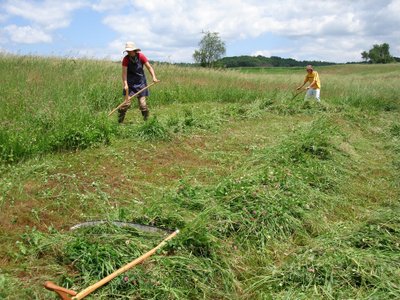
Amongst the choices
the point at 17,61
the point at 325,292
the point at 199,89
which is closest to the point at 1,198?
the point at 325,292

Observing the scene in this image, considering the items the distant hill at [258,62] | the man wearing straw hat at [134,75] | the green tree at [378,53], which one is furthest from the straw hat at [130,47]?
the green tree at [378,53]

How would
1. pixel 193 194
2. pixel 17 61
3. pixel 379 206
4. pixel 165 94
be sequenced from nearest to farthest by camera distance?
pixel 193 194, pixel 379 206, pixel 17 61, pixel 165 94

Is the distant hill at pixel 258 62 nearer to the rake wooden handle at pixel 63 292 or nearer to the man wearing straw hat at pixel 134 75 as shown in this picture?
the man wearing straw hat at pixel 134 75

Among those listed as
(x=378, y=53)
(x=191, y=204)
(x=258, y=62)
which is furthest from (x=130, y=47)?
(x=378, y=53)

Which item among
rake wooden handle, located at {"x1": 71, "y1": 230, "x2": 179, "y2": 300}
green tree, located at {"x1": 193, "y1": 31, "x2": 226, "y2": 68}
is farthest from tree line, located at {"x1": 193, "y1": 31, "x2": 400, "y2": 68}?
rake wooden handle, located at {"x1": 71, "y1": 230, "x2": 179, "y2": 300}

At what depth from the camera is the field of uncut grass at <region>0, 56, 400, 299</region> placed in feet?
8.66

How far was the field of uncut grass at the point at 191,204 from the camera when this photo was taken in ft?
8.66

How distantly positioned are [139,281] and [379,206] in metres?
2.90

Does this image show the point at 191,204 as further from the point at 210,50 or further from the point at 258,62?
the point at 258,62

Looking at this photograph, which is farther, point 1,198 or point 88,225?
point 1,198

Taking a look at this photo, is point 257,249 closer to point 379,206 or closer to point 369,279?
point 369,279

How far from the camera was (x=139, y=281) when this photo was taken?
2.50 meters

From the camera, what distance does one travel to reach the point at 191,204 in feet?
12.1

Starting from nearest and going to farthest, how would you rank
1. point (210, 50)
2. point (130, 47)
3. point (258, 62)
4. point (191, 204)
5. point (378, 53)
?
point (191, 204) → point (130, 47) → point (210, 50) → point (258, 62) → point (378, 53)
